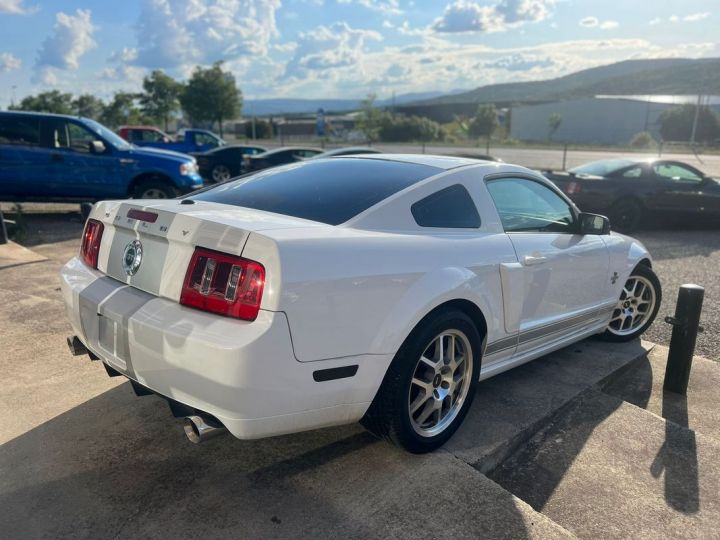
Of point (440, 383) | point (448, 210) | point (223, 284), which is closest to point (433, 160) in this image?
point (448, 210)

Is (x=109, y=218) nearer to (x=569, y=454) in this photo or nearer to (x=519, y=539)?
(x=519, y=539)

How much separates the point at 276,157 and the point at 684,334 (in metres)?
12.1

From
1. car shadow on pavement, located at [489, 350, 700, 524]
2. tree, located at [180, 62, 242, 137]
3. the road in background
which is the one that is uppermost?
tree, located at [180, 62, 242, 137]

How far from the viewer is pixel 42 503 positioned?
7.89 ft

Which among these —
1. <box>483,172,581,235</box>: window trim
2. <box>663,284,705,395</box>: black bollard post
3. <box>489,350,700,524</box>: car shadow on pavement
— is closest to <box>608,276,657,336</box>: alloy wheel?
<box>663,284,705,395</box>: black bollard post

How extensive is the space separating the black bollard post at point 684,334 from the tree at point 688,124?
64631mm

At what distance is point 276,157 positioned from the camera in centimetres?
1473

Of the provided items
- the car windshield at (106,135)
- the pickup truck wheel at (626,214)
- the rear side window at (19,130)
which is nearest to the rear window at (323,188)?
the car windshield at (106,135)

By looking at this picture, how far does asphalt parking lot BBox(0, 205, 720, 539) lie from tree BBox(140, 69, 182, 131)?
43.0m

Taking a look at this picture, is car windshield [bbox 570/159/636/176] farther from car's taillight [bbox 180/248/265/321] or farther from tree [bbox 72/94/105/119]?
tree [bbox 72/94/105/119]

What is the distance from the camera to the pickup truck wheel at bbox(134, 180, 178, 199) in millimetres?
9789

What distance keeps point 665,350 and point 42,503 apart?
14.5 ft

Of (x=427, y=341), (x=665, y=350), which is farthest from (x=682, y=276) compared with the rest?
(x=427, y=341)

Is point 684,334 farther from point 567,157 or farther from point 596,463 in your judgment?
point 567,157
